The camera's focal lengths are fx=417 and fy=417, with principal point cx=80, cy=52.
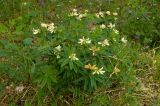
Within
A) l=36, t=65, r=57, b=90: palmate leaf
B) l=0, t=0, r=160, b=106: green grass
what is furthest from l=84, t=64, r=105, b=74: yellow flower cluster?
l=36, t=65, r=57, b=90: palmate leaf

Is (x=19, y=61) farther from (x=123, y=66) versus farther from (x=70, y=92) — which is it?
(x=123, y=66)

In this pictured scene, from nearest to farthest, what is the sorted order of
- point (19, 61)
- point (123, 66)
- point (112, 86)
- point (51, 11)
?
point (19, 61) < point (123, 66) < point (112, 86) < point (51, 11)

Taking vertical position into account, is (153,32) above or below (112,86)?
above

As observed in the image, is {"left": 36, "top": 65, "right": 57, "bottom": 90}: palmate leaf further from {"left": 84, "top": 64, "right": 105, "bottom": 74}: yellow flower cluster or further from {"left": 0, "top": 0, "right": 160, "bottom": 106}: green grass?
{"left": 84, "top": 64, "right": 105, "bottom": 74}: yellow flower cluster

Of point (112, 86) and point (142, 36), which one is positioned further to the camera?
point (142, 36)

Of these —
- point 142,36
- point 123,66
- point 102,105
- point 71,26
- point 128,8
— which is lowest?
point 102,105

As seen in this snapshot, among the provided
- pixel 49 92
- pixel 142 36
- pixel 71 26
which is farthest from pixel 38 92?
pixel 142 36

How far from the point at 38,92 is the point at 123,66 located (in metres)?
0.77

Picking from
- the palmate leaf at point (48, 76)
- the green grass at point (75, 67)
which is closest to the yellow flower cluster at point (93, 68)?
the green grass at point (75, 67)

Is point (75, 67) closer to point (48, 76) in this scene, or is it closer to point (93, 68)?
point (93, 68)

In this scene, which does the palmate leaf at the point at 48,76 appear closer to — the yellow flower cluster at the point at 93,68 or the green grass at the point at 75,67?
the green grass at the point at 75,67

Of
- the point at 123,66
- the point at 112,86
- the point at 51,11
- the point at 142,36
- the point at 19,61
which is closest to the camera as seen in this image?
the point at 19,61

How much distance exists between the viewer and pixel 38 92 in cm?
359

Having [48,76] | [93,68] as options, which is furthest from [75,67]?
[48,76]
